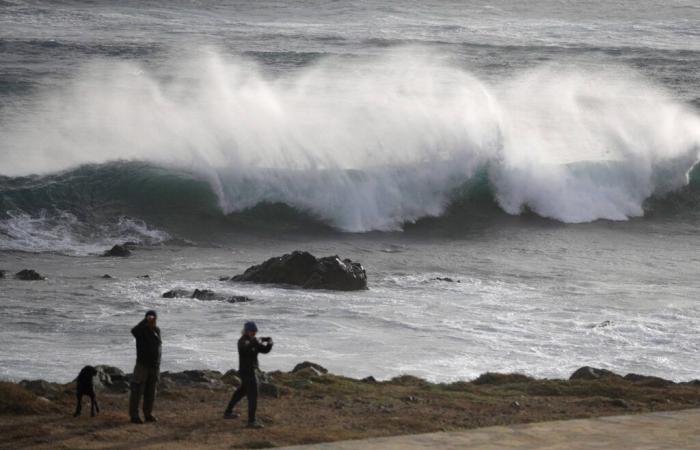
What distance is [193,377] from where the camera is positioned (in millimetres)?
15773

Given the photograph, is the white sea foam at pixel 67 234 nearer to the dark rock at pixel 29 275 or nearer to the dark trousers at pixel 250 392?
the dark rock at pixel 29 275

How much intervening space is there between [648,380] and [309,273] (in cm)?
779

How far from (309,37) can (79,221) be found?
98.1 ft

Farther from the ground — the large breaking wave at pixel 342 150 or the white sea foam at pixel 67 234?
the large breaking wave at pixel 342 150

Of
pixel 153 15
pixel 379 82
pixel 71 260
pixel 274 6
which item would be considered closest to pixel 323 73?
pixel 379 82

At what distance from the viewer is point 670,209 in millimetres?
35188

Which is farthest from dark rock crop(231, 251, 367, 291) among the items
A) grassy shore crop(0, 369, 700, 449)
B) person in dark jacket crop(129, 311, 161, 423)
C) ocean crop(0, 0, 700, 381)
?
person in dark jacket crop(129, 311, 161, 423)

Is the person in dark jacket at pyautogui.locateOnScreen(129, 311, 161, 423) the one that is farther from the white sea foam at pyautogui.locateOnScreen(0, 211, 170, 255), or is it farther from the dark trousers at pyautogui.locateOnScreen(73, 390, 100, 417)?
the white sea foam at pyautogui.locateOnScreen(0, 211, 170, 255)

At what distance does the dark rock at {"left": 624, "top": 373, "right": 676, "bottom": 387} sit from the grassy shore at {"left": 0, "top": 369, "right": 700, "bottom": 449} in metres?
0.02

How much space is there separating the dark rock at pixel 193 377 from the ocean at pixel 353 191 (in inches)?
56.4

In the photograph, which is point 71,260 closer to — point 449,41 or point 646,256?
point 646,256

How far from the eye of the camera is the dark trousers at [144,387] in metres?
13.5

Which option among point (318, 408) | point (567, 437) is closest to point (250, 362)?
point (318, 408)

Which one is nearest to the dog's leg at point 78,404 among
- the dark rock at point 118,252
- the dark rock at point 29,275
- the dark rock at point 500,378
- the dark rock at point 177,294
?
the dark rock at point 500,378
